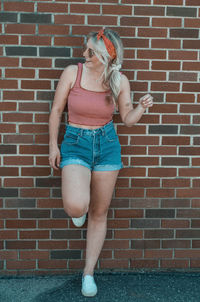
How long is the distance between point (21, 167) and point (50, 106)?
0.57 meters

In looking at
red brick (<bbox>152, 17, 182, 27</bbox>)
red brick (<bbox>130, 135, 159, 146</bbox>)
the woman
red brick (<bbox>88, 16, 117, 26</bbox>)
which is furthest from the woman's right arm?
red brick (<bbox>152, 17, 182, 27</bbox>)

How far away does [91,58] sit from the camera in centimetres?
291

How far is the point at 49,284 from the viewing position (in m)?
3.29

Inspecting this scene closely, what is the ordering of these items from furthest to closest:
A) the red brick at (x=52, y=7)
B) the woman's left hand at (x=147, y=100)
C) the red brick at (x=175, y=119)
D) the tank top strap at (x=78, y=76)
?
the red brick at (x=175, y=119)
the red brick at (x=52, y=7)
the tank top strap at (x=78, y=76)
the woman's left hand at (x=147, y=100)

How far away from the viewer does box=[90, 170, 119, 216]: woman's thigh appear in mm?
2986

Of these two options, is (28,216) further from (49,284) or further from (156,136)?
(156,136)

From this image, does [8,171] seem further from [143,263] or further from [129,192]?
[143,263]

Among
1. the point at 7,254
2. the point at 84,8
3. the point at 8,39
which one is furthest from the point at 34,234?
the point at 84,8

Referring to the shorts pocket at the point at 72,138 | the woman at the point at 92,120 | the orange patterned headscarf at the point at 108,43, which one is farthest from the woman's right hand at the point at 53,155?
the orange patterned headscarf at the point at 108,43

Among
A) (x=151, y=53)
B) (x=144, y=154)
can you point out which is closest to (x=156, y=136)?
(x=144, y=154)

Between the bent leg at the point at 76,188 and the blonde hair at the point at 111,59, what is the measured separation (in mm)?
613

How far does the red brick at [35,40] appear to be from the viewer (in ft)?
10.4

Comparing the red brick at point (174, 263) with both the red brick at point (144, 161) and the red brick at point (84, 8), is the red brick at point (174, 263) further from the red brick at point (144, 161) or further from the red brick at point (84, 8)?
the red brick at point (84, 8)

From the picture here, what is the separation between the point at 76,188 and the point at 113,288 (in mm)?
992
